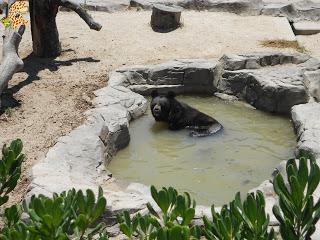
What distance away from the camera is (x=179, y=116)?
8.73 metres

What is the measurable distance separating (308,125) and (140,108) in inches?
102

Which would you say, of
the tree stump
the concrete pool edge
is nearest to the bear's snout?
the concrete pool edge

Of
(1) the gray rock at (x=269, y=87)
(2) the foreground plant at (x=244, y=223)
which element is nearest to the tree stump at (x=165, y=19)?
(1) the gray rock at (x=269, y=87)

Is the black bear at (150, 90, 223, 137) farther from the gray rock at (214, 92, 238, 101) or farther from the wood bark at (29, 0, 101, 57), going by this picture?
the wood bark at (29, 0, 101, 57)

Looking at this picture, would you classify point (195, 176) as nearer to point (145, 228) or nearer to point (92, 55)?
point (145, 228)

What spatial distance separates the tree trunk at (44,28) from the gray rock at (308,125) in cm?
462

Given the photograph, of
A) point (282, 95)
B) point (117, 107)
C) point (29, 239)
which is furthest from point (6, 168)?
point (282, 95)

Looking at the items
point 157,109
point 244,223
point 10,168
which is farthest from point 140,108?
point 244,223

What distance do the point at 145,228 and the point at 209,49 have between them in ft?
25.7

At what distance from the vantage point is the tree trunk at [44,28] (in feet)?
34.4

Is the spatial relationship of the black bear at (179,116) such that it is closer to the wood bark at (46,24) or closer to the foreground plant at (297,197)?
the wood bark at (46,24)

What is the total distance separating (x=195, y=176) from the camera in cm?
716

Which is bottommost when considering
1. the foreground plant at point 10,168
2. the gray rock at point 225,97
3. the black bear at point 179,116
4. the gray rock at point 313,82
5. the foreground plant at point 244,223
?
the gray rock at point 225,97

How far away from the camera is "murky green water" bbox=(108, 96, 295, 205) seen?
23.0ft
